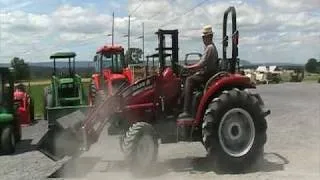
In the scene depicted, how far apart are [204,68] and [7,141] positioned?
612cm

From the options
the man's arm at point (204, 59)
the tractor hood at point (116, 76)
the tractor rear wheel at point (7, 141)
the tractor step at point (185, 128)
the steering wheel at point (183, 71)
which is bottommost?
the tractor rear wheel at point (7, 141)

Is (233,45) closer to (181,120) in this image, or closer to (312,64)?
(181,120)

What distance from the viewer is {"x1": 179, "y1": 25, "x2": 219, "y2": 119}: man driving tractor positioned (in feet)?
34.3

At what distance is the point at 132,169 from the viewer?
10180 mm

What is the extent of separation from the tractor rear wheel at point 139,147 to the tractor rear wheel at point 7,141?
5.11 meters

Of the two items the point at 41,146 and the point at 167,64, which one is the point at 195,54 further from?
the point at 41,146

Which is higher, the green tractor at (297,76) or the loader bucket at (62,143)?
the loader bucket at (62,143)

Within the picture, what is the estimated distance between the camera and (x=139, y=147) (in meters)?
10.2

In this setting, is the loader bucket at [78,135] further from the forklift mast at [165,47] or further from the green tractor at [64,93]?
the green tractor at [64,93]

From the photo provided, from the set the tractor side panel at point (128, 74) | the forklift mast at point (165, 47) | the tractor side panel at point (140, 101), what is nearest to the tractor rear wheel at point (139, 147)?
the tractor side panel at point (140, 101)

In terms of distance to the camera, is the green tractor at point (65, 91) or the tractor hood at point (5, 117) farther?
the green tractor at point (65, 91)

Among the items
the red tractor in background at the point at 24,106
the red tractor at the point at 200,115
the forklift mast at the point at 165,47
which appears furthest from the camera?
the red tractor in background at the point at 24,106

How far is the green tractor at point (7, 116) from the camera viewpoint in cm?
1445

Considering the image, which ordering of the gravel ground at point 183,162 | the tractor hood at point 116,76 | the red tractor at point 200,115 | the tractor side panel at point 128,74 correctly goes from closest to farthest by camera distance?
1. the gravel ground at point 183,162
2. the red tractor at point 200,115
3. the tractor side panel at point 128,74
4. the tractor hood at point 116,76
